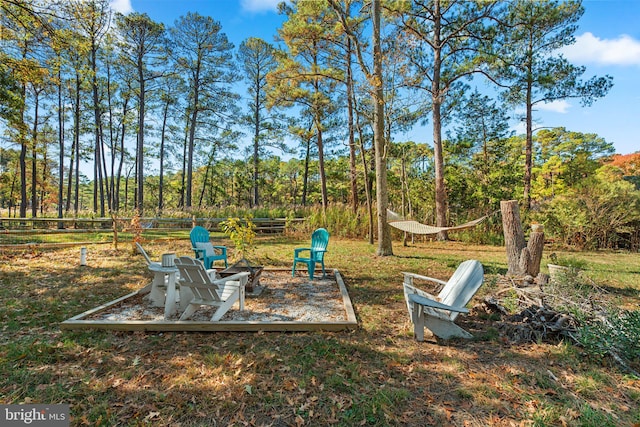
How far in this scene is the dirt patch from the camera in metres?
3.21

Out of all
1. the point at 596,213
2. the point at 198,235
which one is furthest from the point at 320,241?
the point at 596,213

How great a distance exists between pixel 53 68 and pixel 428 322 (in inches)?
402

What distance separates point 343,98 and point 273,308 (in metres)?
11.9

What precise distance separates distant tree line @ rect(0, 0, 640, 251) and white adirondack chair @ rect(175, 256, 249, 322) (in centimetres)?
464

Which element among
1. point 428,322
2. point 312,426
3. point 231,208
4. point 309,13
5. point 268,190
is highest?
point 309,13

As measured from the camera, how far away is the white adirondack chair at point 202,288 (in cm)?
285

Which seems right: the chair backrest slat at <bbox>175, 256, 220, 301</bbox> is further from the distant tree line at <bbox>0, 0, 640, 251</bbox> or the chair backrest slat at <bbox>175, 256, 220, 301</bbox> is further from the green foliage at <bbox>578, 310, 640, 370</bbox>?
the distant tree line at <bbox>0, 0, 640, 251</bbox>

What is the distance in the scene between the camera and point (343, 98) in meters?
13.5

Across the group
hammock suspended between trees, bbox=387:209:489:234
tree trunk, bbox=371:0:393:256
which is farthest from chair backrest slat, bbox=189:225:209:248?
hammock suspended between trees, bbox=387:209:489:234

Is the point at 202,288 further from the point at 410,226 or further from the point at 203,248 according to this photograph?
the point at 410,226

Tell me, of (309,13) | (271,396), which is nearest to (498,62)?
(309,13)

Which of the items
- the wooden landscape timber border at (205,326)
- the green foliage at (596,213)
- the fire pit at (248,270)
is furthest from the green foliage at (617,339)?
the green foliage at (596,213)

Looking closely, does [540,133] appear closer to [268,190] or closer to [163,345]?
[268,190]

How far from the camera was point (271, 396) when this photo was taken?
6.29 feet
